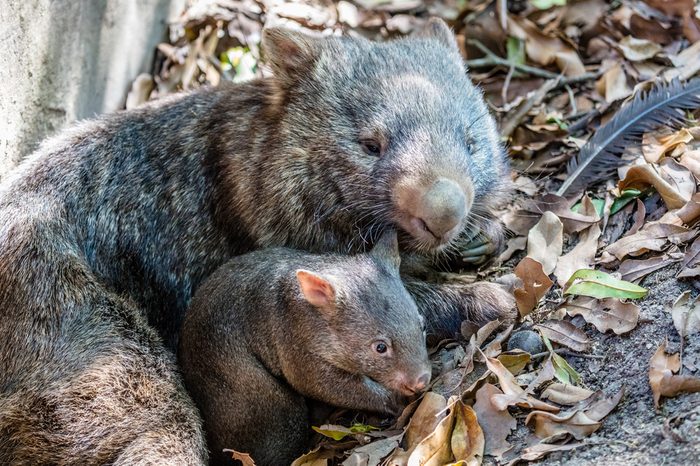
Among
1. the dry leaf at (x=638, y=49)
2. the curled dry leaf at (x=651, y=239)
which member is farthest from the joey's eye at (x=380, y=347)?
the dry leaf at (x=638, y=49)

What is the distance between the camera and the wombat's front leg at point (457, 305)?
219 inches

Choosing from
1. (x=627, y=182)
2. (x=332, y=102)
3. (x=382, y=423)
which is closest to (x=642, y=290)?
(x=627, y=182)

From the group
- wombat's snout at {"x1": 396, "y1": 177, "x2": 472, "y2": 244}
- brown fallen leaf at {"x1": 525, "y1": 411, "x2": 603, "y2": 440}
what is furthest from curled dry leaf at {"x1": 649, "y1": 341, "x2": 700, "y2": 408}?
wombat's snout at {"x1": 396, "y1": 177, "x2": 472, "y2": 244}

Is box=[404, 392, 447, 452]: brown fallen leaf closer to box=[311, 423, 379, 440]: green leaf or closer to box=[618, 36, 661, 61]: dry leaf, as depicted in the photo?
box=[311, 423, 379, 440]: green leaf

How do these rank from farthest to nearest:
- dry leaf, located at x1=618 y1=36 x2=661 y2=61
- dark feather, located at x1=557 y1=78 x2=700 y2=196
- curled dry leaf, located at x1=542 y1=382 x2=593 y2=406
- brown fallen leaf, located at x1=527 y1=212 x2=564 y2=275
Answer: dry leaf, located at x1=618 y1=36 x2=661 y2=61
dark feather, located at x1=557 y1=78 x2=700 y2=196
brown fallen leaf, located at x1=527 y1=212 x2=564 y2=275
curled dry leaf, located at x1=542 y1=382 x2=593 y2=406

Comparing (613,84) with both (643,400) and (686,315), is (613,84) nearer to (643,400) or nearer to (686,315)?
(686,315)

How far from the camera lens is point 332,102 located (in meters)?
5.64

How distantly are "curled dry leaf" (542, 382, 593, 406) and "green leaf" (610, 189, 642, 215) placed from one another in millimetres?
1733

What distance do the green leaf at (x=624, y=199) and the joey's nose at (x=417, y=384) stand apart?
1.97m

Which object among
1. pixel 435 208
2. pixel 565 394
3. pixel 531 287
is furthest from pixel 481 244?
pixel 565 394

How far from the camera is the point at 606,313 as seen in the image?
5.04 m

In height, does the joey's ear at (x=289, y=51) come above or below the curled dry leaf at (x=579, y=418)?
above

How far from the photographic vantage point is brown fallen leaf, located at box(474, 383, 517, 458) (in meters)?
4.53

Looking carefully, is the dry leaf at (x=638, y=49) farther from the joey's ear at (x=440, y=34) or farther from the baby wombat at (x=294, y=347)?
the baby wombat at (x=294, y=347)
